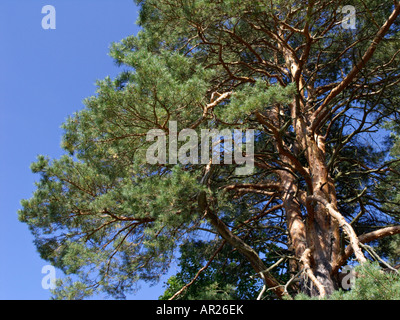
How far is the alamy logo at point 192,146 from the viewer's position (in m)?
4.94

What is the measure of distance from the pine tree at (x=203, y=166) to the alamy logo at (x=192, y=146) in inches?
3.8

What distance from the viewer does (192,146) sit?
16.6 feet

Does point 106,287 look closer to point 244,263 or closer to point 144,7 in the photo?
point 244,263

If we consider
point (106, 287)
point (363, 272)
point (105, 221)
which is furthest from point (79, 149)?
point (363, 272)

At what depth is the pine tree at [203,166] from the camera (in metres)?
4.73

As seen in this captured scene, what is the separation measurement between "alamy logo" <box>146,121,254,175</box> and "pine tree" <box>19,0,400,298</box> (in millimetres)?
96

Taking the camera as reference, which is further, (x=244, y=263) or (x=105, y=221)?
(x=244, y=263)

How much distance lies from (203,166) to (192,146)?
529mm

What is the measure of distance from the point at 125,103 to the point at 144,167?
3.18ft

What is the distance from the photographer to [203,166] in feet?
18.0
